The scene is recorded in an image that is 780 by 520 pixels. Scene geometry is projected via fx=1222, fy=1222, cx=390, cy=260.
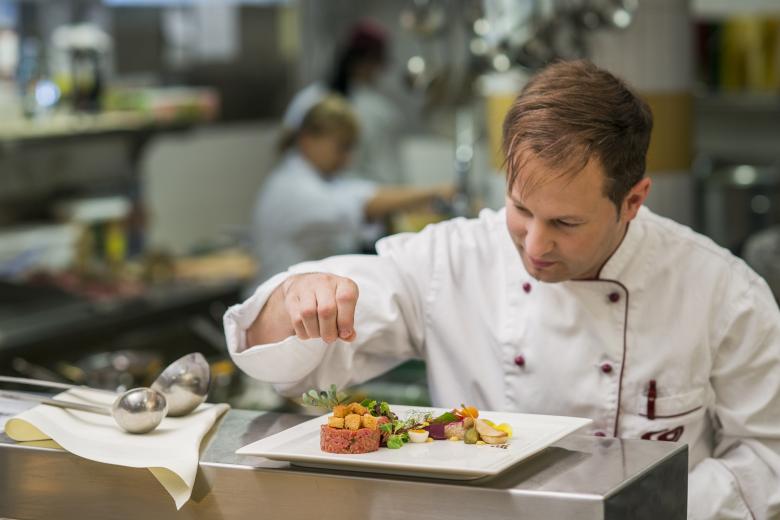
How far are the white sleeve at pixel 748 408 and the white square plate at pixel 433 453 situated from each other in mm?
412

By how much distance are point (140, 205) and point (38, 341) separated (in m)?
1.39

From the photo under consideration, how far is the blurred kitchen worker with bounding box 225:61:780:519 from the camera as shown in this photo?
165 cm

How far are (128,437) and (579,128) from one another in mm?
717

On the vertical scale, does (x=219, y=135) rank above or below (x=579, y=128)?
below

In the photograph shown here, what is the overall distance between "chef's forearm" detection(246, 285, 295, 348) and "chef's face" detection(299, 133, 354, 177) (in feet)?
9.59

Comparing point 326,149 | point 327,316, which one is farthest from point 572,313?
point 326,149

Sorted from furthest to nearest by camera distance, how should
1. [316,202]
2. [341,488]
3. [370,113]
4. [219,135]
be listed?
[219,135], [370,113], [316,202], [341,488]

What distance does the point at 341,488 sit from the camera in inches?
53.2

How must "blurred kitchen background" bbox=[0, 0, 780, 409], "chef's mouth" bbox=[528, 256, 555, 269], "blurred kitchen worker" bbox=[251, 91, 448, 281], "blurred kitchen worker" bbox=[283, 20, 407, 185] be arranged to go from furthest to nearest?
"blurred kitchen worker" bbox=[283, 20, 407, 185]
"blurred kitchen worker" bbox=[251, 91, 448, 281]
"blurred kitchen background" bbox=[0, 0, 780, 409]
"chef's mouth" bbox=[528, 256, 555, 269]

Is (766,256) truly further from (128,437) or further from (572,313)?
(128,437)

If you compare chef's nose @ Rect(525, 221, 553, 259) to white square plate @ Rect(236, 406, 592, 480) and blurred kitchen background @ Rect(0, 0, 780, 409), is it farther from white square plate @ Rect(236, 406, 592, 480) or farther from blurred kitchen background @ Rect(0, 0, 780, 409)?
blurred kitchen background @ Rect(0, 0, 780, 409)

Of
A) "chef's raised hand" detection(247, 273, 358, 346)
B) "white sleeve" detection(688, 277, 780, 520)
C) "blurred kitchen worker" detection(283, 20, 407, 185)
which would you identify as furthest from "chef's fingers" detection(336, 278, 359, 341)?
"blurred kitchen worker" detection(283, 20, 407, 185)

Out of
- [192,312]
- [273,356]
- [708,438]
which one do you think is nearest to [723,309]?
[708,438]

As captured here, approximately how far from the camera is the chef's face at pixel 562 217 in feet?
5.32
